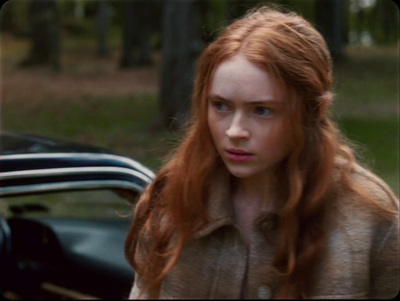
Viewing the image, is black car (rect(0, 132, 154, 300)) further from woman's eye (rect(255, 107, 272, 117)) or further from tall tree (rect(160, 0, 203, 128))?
tall tree (rect(160, 0, 203, 128))

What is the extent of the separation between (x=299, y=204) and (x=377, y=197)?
7.0 inches

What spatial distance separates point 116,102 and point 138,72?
4999mm

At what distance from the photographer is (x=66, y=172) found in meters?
2.51

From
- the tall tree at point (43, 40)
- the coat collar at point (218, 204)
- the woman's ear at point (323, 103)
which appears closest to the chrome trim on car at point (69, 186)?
the coat collar at point (218, 204)

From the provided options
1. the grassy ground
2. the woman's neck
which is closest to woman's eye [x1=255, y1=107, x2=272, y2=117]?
the woman's neck

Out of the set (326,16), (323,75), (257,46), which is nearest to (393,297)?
(323,75)

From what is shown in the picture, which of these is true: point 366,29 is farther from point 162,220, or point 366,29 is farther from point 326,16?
point 162,220

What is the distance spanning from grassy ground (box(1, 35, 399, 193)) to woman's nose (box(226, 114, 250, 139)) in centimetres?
547

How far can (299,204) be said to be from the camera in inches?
61.2

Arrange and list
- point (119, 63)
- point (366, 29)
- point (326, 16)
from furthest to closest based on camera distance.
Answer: point (366, 29) < point (119, 63) < point (326, 16)

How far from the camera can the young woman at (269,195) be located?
153 cm

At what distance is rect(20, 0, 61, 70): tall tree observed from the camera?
53.1 ft

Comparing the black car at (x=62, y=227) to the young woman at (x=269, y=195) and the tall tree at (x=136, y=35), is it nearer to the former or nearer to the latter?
the young woman at (x=269, y=195)

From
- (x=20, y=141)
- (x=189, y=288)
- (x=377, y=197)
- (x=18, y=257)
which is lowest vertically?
(x=18, y=257)
